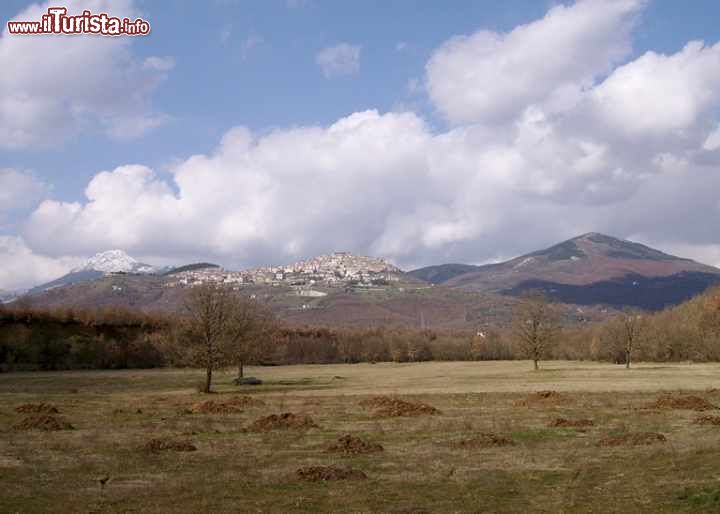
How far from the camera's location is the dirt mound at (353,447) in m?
23.7

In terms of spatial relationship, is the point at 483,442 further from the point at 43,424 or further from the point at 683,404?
the point at 43,424

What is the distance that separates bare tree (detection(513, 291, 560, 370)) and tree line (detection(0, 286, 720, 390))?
13 centimetres

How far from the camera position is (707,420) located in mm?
30594

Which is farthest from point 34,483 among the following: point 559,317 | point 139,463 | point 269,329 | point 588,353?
point 588,353

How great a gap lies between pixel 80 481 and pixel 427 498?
9.34 m

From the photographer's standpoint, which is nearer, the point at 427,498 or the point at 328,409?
the point at 427,498

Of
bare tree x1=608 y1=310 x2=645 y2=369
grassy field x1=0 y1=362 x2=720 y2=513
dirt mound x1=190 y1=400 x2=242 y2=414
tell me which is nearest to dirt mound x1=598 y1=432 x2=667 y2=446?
grassy field x1=0 y1=362 x2=720 y2=513

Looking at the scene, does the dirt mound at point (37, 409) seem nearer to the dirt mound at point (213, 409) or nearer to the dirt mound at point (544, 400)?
the dirt mound at point (213, 409)

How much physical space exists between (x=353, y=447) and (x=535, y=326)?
2716 inches

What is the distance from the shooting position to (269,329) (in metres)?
84.6

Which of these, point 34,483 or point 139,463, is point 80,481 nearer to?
point 34,483

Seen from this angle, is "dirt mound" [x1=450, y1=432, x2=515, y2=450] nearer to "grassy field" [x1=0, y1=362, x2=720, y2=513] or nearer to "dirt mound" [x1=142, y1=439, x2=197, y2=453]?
"grassy field" [x1=0, y1=362, x2=720, y2=513]

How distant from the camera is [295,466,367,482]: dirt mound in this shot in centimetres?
1894

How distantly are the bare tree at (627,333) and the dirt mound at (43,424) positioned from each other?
85.2 m
